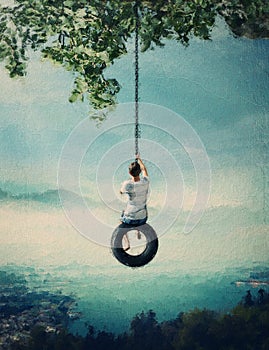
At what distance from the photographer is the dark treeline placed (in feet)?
17.1

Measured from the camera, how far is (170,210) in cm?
530

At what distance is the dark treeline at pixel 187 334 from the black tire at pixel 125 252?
624mm

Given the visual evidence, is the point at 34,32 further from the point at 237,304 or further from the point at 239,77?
the point at 237,304

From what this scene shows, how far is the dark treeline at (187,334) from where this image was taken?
522 cm

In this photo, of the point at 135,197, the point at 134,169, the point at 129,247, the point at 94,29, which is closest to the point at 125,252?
the point at 129,247

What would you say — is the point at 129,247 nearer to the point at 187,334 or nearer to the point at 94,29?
the point at 187,334

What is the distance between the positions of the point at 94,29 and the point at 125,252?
1.47m

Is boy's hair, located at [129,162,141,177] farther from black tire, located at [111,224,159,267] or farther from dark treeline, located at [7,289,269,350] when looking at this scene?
dark treeline, located at [7,289,269,350]

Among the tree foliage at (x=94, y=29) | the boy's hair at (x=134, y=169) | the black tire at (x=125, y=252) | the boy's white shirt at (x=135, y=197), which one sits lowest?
the black tire at (x=125, y=252)

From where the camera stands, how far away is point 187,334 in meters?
5.26

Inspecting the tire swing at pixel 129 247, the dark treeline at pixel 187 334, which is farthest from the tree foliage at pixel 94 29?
the dark treeline at pixel 187 334

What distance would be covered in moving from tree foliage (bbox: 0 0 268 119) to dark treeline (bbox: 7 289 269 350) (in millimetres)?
1489

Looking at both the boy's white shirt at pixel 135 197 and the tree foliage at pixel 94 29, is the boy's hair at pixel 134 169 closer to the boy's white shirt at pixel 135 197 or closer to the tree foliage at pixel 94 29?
the boy's white shirt at pixel 135 197

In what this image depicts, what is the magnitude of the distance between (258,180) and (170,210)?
24.2 inches
